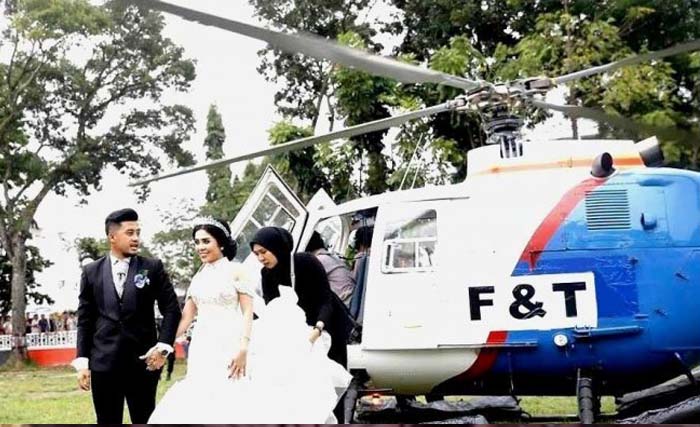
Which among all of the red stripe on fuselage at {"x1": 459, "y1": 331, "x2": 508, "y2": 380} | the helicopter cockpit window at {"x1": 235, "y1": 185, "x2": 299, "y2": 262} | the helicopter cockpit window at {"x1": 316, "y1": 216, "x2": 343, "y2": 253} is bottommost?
the red stripe on fuselage at {"x1": 459, "y1": 331, "x2": 508, "y2": 380}

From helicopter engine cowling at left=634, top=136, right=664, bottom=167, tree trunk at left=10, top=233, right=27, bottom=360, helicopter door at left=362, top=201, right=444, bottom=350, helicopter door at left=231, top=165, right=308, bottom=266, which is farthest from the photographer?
tree trunk at left=10, top=233, right=27, bottom=360

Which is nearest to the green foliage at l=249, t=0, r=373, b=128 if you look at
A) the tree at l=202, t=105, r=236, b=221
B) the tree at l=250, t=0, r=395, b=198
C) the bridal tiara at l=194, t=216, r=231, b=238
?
the tree at l=250, t=0, r=395, b=198

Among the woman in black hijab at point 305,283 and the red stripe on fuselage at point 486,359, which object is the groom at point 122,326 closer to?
the woman in black hijab at point 305,283

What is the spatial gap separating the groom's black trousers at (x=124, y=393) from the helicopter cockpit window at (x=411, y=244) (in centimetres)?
210

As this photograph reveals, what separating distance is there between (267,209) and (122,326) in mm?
2966

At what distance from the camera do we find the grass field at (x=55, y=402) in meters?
8.73

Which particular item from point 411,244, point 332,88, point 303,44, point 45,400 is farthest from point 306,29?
point 303,44

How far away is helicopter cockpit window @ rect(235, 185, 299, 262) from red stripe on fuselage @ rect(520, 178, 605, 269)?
7.17 ft

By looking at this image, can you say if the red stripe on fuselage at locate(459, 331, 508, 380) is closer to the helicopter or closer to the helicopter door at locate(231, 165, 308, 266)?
the helicopter

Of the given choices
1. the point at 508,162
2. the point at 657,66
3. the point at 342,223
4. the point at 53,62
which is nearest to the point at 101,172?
the point at 53,62

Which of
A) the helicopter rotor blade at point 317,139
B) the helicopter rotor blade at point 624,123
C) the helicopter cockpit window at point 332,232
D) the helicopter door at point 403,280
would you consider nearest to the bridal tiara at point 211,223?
the helicopter rotor blade at point 317,139

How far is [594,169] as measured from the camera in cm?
596

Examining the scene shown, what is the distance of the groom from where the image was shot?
4.54 meters

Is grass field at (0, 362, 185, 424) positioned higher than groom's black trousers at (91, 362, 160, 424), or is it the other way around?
groom's black trousers at (91, 362, 160, 424)
